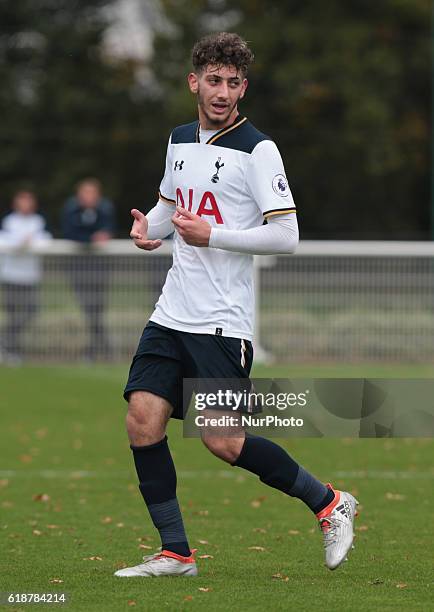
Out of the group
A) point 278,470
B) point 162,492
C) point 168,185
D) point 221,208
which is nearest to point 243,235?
point 221,208

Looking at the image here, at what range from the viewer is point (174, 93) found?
1705 inches

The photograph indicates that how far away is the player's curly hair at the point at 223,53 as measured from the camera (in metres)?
6.13

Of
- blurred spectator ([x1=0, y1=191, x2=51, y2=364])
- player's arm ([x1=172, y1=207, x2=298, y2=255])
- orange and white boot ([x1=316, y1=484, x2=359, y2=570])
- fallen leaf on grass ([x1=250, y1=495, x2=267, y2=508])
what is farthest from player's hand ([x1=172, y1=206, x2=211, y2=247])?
blurred spectator ([x1=0, y1=191, x2=51, y2=364])

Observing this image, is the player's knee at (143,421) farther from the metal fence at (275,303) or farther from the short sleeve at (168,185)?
the metal fence at (275,303)

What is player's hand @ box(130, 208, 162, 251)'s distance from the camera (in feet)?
21.2

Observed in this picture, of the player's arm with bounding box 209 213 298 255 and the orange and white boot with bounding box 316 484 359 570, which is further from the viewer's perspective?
the orange and white boot with bounding box 316 484 359 570

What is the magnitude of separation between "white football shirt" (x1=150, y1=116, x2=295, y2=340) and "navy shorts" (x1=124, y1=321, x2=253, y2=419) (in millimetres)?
49

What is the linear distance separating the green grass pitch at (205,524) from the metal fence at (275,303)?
339cm

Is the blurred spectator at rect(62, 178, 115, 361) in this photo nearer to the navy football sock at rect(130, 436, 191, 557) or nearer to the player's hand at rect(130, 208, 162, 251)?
the player's hand at rect(130, 208, 162, 251)

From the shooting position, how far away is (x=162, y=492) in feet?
20.7

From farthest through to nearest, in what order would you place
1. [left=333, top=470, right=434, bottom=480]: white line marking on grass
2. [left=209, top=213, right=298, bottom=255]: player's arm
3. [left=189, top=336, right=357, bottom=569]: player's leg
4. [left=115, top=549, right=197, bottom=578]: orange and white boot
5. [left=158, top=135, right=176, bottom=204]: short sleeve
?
[left=333, top=470, right=434, bottom=480]: white line marking on grass → [left=158, top=135, right=176, bottom=204]: short sleeve → [left=115, top=549, right=197, bottom=578]: orange and white boot → [left=189, top=336, right=357, bottom=569]: player's leg → [left=209, top=213, right=298, bottom=255]: player's arm

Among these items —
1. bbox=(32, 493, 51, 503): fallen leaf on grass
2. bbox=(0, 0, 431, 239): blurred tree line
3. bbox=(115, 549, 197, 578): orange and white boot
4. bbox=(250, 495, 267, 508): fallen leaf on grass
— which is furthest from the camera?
bbox=(0, 0, 431, 239): blurred tree line

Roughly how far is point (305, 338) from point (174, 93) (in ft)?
89.3

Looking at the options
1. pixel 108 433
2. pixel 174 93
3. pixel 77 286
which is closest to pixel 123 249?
pixel 77 286
